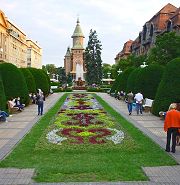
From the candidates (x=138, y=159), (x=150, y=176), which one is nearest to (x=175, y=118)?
(x=138, y=159)

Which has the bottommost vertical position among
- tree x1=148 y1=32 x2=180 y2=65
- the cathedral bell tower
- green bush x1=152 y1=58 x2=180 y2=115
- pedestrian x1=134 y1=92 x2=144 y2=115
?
pedestrian x1=134 y1=92 x2=144 y2=115

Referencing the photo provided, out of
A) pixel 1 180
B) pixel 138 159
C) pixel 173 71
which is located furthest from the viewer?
pixel 173 71

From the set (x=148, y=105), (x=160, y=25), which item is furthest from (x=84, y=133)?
(x=160, y=25)

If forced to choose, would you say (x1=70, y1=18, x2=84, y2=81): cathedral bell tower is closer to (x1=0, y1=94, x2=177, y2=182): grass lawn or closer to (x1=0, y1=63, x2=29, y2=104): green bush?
(x1=0, y1=63, x2=29, y2=104): green bush

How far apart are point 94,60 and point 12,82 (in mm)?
58119

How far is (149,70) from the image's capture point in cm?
2905

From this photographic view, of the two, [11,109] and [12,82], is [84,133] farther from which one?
[12,82]

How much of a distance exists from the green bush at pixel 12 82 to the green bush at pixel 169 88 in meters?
10.6

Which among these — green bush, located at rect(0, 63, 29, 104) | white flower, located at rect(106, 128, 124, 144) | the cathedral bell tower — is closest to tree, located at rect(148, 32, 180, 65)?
green bush, located at rect(0, 63, 29, 104)

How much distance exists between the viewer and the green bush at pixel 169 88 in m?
20.7

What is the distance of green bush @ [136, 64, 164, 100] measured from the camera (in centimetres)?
2880

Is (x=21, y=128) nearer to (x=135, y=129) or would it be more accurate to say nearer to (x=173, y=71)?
(x=135, y=129)

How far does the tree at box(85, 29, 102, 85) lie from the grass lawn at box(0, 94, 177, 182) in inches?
2786

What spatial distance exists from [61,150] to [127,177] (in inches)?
148
